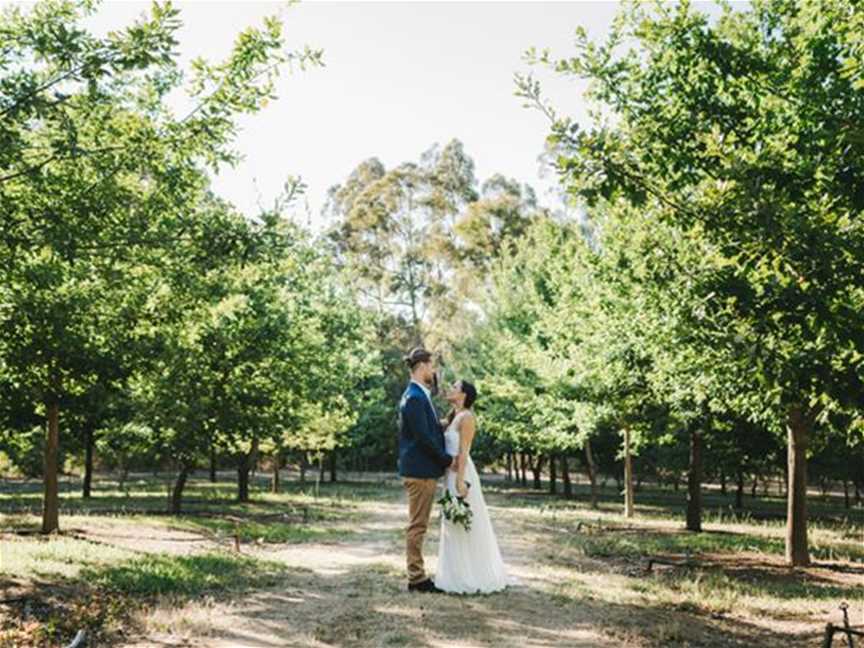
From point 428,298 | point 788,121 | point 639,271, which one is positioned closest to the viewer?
point 788,121

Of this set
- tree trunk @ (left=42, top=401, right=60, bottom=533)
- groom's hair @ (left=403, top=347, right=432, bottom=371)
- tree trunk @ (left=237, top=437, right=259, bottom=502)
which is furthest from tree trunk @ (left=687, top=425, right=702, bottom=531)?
tree trunk @ (left=42, top=401, right=60, bottom=533)

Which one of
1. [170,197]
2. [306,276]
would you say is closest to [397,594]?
[170,197]

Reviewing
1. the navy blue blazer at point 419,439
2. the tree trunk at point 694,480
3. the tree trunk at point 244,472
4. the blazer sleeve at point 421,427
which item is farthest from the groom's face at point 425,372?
the tree trunk at point 244,472

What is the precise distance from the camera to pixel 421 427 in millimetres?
8547

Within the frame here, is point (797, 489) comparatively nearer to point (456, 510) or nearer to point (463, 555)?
point (463, 555)

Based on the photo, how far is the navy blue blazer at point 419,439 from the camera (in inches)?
337

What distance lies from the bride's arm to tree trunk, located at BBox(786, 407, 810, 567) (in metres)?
7.97

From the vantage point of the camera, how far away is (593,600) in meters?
9.23

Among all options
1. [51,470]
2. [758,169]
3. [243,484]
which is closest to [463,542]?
[758,169]

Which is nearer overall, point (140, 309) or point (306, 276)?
point (140, 309)

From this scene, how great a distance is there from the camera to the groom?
856 centimetres

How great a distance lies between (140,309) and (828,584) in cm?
1229

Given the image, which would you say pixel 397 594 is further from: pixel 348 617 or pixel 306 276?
pixel 306 276

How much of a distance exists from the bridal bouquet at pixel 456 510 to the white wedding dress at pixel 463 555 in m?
0.07
